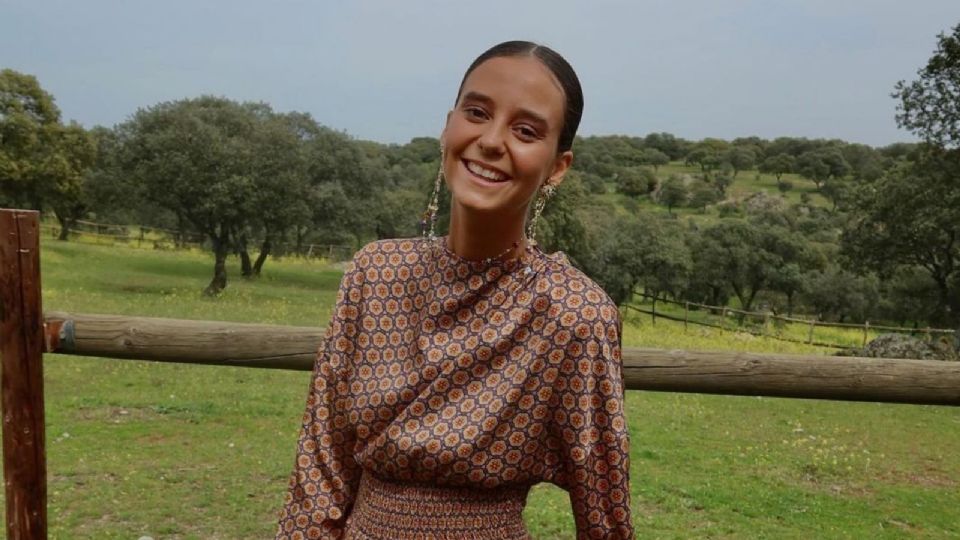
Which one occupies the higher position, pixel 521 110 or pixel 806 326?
Result: pixel 521 110

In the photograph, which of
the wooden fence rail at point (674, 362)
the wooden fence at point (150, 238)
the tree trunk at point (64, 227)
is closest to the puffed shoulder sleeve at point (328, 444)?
the wooden fence rail at point (674, 362)

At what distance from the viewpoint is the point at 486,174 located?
1705mm

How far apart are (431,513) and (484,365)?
1.18 feet

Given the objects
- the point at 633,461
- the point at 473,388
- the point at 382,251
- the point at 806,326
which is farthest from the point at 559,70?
the point at 806,326

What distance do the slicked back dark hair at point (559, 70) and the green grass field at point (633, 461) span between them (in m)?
3.90

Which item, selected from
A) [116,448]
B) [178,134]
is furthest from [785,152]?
[116,448]

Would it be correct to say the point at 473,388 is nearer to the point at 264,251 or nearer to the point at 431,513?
the point at 431,513

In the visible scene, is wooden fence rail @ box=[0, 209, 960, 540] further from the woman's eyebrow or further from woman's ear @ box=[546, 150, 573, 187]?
the woman's eyebrow

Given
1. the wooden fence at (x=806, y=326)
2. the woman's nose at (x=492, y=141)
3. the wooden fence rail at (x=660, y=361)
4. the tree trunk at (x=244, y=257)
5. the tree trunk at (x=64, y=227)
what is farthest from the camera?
the tree trunk at (x=64, y=227)

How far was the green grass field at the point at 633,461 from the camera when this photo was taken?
5441 mm

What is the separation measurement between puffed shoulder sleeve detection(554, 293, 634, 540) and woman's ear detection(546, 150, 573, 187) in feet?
0.98

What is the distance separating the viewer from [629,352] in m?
3.06

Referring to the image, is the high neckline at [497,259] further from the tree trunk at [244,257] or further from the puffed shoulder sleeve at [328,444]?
the tree trunk at [244,257]

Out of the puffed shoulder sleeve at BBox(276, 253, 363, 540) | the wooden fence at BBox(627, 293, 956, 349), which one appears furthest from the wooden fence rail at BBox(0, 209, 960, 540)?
the wooden fence at BBox(627, 293, 956, 349)
